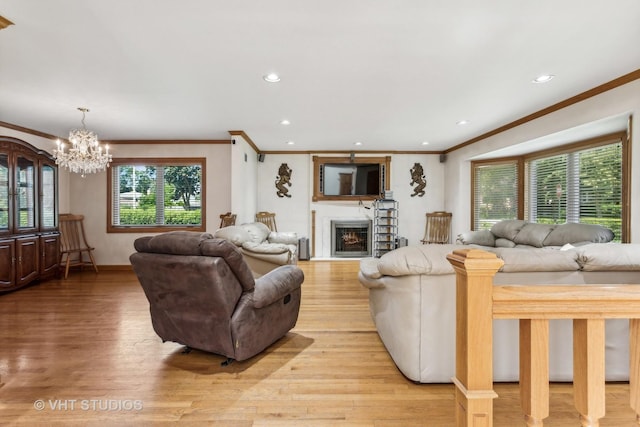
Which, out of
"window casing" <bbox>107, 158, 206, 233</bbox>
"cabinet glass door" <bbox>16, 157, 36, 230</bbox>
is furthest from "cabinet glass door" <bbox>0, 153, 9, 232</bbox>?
"window casing" <bbox>107, 158, 206, 233</bbox>

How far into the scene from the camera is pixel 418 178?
682 centimetres

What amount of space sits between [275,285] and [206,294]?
0.53 metres

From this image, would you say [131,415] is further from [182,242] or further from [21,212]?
[21,212]

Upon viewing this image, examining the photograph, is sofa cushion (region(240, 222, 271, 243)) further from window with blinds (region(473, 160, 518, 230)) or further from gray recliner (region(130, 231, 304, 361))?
window with blinds (region(473, 160, 518, 230))

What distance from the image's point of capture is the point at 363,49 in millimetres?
2408

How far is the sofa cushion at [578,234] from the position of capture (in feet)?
11.5

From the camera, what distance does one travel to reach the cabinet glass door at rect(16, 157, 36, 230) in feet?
14.6

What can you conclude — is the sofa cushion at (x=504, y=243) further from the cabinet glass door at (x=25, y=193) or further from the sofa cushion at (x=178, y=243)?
the cabinet glass door at (x=25, y=193)

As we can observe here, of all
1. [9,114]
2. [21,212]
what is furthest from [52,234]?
[9,114]

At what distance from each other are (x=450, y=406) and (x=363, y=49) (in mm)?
2517

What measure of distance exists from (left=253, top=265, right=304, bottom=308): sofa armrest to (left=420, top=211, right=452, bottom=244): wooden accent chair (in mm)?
4655

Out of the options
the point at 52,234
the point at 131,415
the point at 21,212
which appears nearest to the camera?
the point at 131,415

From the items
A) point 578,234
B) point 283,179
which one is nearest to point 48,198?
point 283,179

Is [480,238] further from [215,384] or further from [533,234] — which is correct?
[215,384]
